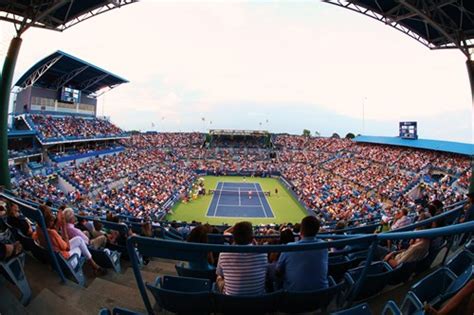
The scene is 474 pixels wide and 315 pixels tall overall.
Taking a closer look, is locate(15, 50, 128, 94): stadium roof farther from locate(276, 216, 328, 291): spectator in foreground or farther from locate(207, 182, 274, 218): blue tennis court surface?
locate(276, 216, 328, 291): spectator in foreground

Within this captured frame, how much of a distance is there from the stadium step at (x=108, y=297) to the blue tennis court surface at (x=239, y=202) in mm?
23519

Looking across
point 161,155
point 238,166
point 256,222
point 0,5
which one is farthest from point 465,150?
point 161,155

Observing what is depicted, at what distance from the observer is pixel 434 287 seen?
3.19 m

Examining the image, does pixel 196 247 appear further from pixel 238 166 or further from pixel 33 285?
pixel 238 166

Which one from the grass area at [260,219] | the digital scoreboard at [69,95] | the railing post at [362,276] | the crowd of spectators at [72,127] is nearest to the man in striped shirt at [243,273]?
the railing post at [362,276]

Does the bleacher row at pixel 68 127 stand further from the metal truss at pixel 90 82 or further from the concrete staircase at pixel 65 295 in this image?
the concrete staircase at pixel 65 295

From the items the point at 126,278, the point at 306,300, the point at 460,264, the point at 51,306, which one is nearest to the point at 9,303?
the point at 51,306

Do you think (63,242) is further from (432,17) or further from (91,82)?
(91,82)

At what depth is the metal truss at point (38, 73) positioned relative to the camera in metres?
36.3

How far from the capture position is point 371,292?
11.5 ft

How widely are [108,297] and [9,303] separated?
3.64 feet

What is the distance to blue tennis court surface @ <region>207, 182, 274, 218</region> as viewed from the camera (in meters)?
28.5

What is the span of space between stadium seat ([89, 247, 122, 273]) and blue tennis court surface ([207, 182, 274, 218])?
22.6 m

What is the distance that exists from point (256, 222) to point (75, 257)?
22169 mm
